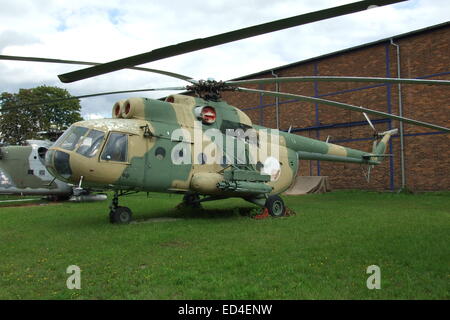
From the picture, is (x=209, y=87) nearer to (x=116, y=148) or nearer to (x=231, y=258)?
(x=116, y=148)

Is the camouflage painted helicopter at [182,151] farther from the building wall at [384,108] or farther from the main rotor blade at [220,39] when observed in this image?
the building wall at [384,108]

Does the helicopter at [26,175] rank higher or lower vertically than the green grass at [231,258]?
higher

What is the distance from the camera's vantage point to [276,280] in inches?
173

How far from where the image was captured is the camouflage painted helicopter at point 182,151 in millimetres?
8445

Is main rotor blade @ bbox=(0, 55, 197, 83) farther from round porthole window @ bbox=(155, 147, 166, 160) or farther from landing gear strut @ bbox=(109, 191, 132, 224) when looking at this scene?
landing gear strut @ bbox=(109, 191, 132, 224)

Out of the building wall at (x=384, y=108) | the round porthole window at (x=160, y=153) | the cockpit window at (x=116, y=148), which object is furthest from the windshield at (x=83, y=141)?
the building wall at (x=384, y=108)

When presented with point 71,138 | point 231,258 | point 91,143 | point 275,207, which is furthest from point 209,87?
point 231,258

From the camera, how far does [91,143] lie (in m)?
8.49

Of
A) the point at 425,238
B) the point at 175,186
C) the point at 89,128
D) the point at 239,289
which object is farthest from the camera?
the point at 175,186

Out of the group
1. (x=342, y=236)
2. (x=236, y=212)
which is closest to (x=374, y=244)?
(x=342, y=236)

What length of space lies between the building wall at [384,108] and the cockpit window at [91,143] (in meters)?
16.3

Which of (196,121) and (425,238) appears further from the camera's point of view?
(196,121)

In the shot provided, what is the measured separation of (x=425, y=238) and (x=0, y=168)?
674 inches
